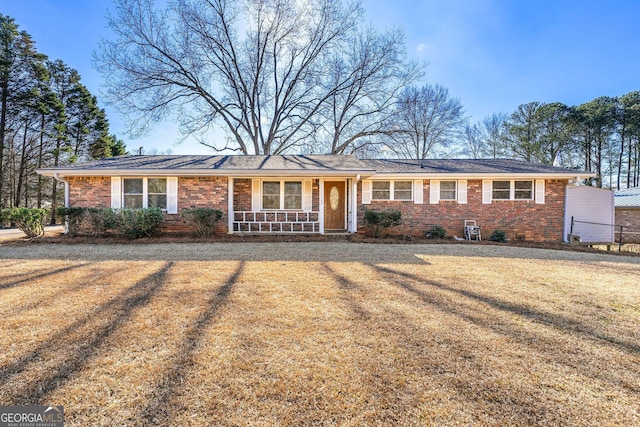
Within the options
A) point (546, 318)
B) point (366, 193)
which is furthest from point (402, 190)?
point (546, 318)

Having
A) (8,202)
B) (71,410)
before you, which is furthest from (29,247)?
(8,202)

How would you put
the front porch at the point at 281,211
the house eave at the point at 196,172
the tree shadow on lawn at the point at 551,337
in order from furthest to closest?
1. the front porch at the point at 281,211
2. the house eave at the point at 196,172
3. the tree shadow on lawn at the point at 551,337

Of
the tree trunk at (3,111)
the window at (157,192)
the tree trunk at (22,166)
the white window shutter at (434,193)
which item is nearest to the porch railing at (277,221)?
the window at (157,192)

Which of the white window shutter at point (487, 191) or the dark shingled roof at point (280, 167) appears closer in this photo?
the dark shingled roof at point (280, 167)

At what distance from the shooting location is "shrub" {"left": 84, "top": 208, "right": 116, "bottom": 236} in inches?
369

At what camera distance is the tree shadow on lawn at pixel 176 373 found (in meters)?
1.68

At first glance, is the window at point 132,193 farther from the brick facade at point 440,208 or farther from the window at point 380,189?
the window at point 380,189

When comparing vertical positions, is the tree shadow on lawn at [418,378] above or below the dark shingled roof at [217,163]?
below

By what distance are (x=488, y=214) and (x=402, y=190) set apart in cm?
345

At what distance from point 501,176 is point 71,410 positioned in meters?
12.8


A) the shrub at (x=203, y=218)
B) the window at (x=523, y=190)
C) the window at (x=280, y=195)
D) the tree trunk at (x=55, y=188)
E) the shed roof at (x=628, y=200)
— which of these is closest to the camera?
the shrub at (x=203, y=218)

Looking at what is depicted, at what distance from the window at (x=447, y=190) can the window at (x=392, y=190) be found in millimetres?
1228

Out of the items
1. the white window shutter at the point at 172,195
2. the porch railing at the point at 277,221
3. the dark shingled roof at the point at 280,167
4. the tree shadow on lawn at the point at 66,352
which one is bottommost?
the tree shadow on lawn at the point at 66,352

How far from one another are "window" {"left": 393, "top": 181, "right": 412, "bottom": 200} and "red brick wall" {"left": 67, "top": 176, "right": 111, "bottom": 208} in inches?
426
